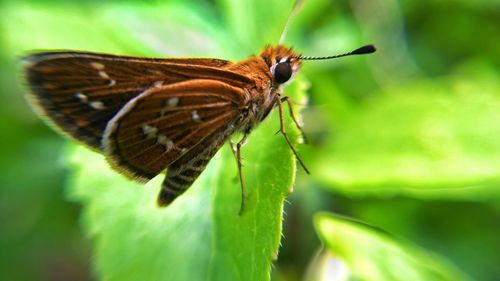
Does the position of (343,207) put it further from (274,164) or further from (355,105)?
(274,164)

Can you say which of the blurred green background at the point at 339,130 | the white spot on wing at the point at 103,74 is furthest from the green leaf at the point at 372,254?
the white spot on wing at the point at 103,74

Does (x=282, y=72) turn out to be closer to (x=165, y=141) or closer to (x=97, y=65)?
(x=165, y=141)

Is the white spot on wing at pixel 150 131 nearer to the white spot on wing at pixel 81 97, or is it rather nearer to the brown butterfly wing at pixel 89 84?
the brown butterfly wing at pixel 89 84

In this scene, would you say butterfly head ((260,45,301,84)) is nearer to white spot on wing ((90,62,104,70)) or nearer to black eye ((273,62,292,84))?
black eye ((273,62,292,84))

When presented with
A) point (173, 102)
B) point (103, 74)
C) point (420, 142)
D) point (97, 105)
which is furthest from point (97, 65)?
point (420, 142)

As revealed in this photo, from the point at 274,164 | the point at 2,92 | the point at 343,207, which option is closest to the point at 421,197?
the point at 343,207

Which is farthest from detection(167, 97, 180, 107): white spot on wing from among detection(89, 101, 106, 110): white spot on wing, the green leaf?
the green leaf
